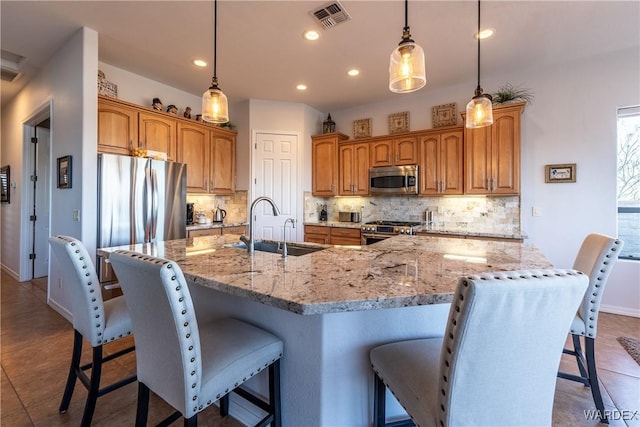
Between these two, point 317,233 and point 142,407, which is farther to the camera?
point 317,233

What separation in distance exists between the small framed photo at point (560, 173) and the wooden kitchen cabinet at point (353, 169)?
7.45 ft

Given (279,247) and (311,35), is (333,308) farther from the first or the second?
(311,35)

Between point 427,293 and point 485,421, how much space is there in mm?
374

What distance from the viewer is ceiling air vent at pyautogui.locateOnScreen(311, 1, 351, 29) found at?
2.38 meters

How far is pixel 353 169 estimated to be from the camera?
4.67 m

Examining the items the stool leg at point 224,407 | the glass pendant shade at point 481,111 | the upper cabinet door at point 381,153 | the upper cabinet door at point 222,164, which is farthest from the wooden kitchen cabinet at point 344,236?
the stool leg at point 224,407

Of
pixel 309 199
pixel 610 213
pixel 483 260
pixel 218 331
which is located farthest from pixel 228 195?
pixel 610 213

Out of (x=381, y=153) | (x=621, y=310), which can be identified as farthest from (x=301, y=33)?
(x=621, y=310)

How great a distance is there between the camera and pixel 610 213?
318 centimetres

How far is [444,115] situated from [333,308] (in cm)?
405

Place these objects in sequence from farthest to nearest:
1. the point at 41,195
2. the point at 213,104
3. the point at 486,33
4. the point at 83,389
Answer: the point at 41,195 < the point at 486,33 < the point at 213,104 < the point at 83,389

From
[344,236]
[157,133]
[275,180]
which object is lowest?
[344,236]

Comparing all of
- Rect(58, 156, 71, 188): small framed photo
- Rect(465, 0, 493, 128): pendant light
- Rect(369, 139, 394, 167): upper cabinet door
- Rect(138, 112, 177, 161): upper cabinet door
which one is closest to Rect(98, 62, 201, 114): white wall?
Rect(138, 112, 177, 161): upper cabinet door

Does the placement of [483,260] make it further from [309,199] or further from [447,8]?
[309,199]
